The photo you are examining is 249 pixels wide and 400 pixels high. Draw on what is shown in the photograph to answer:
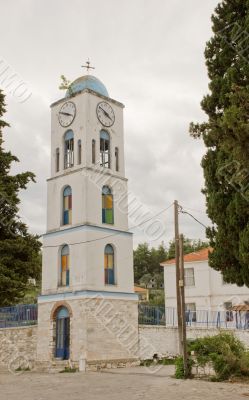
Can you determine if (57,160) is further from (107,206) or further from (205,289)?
(205,289)

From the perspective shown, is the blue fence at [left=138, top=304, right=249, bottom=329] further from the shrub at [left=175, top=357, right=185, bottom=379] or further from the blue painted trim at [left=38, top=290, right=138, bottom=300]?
the shrub at [left=175, top=357, right=185, bottom=379]

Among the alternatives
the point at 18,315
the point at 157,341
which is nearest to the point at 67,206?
the point at 18,315

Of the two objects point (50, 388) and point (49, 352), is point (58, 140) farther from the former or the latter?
point (50, 388)

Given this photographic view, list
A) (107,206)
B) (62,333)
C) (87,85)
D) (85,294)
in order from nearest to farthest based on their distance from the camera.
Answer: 1. (85,294)
2. (62,333)
3. (107,206)
4. (87,85)

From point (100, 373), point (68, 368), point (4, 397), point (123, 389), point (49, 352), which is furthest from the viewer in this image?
point (49, 352)

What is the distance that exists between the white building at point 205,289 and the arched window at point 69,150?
1660 centimetres

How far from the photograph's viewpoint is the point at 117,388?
49.2 feet

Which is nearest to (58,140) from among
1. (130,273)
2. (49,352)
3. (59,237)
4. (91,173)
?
(91,173)

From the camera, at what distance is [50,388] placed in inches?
605

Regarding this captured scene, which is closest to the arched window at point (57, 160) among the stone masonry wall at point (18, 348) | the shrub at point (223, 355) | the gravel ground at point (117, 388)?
the stone masonry wall at point (18, 348)

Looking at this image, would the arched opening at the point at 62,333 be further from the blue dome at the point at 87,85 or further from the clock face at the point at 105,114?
the blue dome at the point at 87,85

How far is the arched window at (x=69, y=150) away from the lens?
25.3m

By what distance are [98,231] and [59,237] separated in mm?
2134

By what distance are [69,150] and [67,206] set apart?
312cm
